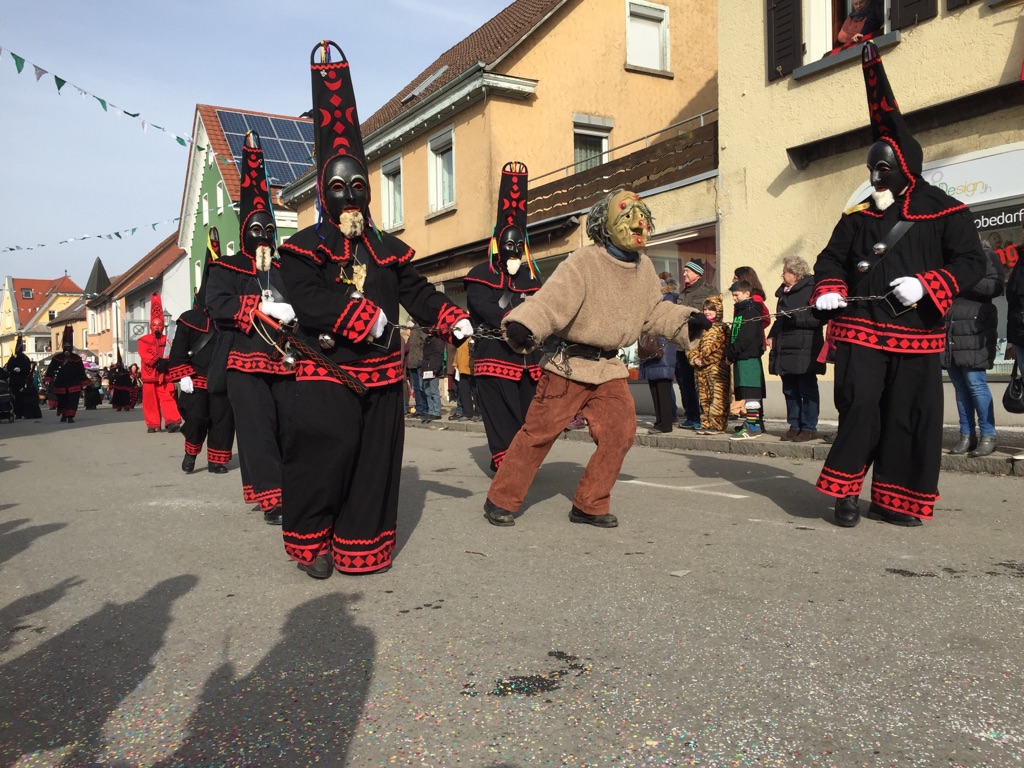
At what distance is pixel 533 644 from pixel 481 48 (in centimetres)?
2220

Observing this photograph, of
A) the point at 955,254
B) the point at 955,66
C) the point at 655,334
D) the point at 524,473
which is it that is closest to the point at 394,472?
the point at 524,473

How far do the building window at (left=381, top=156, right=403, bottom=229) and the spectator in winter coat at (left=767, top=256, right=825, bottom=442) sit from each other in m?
16.5

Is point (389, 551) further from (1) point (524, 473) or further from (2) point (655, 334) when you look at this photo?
(2) point (655, 334)

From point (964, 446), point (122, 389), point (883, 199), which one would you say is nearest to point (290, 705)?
point (883, 199)

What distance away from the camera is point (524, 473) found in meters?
5.79

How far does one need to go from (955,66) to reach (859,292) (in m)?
7.11

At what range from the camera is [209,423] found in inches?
365

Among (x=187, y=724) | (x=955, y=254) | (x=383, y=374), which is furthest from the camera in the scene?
(x=955, y=254)

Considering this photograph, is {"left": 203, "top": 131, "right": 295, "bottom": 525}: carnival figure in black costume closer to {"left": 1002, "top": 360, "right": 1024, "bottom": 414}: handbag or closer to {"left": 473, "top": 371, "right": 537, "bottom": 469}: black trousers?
{"left": 473, "top": 371, "right": 537, "bottom": 469}: black trousers

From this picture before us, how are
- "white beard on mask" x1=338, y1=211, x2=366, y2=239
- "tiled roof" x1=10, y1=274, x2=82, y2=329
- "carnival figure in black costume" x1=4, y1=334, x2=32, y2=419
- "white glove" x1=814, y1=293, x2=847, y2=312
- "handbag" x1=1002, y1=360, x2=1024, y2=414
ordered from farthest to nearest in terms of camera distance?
"tiled roof" x1=10, y1=274, x2=82, y2=329 → "carnival figure in black costume" x1=4, y1=334, x2=32, y2=419 → "handbag" x1=1002, y1=360, x2=1024, y2=414 → "white glove" x1=814, y1=293, x2=847, y2=312 → "white beard on mask" x1=338, y1=211, x2=366, y2=239

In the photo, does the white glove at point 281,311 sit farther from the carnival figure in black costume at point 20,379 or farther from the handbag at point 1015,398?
the carnival figure in black costume at point 20,379

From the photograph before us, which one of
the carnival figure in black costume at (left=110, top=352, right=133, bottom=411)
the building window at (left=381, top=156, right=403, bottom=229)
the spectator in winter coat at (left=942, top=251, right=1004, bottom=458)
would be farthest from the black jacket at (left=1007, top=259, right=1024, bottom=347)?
the carnival figure in black costume at (left=110, top=352, right=133, bottom=411)

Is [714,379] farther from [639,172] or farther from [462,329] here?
[462,329]

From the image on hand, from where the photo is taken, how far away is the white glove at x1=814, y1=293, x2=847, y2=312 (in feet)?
17.2
